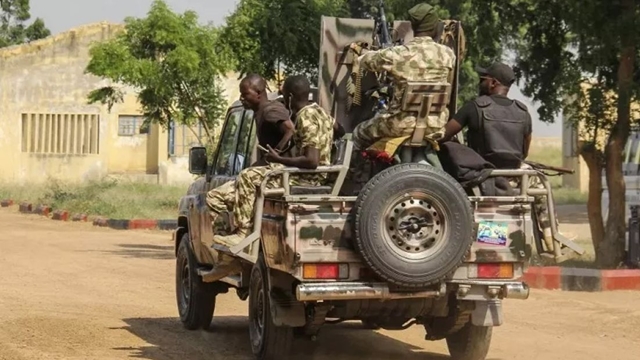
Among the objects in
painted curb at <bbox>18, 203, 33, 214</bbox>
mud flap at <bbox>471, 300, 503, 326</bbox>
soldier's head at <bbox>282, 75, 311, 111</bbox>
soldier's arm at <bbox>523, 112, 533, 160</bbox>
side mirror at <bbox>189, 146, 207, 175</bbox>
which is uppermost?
soldier's head at <bbox>282, 75, 311, 111</bbox>

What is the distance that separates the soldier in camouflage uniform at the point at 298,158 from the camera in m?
8.48

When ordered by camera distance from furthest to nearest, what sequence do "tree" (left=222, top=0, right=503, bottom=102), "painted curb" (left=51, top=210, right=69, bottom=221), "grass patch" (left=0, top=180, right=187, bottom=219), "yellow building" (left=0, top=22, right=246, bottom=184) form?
"yellow building" (left=0, top=22, right=246, bottom=184) < "grass patch" (left=0, top=180, right=187, bottom=219) < "painted curb" (left=51, top=210, right=69, bottom=221) < "tree" (left=222, top=0, right=503, bottom=102)

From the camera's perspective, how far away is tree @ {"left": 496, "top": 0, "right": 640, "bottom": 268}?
1656 cm

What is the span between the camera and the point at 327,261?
8.07 meters

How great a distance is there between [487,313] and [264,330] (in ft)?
5.06

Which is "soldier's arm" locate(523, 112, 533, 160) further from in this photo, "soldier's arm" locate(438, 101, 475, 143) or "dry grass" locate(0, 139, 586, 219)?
"dry grass" locate(0, 139, 586, 219)

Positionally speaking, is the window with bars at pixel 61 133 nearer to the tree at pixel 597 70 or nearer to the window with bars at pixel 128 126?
the window with bars at pixel 128 126

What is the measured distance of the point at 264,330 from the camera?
889 cm

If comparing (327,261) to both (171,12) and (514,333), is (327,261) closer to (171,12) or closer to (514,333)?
(514,333)

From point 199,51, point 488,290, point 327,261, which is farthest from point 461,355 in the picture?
point 199,51

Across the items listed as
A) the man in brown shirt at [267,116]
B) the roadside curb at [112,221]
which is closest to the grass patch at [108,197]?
the roadside curb at [112,221]

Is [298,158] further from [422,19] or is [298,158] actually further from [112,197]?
[112,197]

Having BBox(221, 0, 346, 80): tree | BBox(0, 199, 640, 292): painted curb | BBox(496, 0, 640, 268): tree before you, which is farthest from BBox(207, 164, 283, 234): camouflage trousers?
BBox(221, 0, 346, 80): tree

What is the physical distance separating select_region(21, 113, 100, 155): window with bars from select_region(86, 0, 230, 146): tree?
41.1ft
